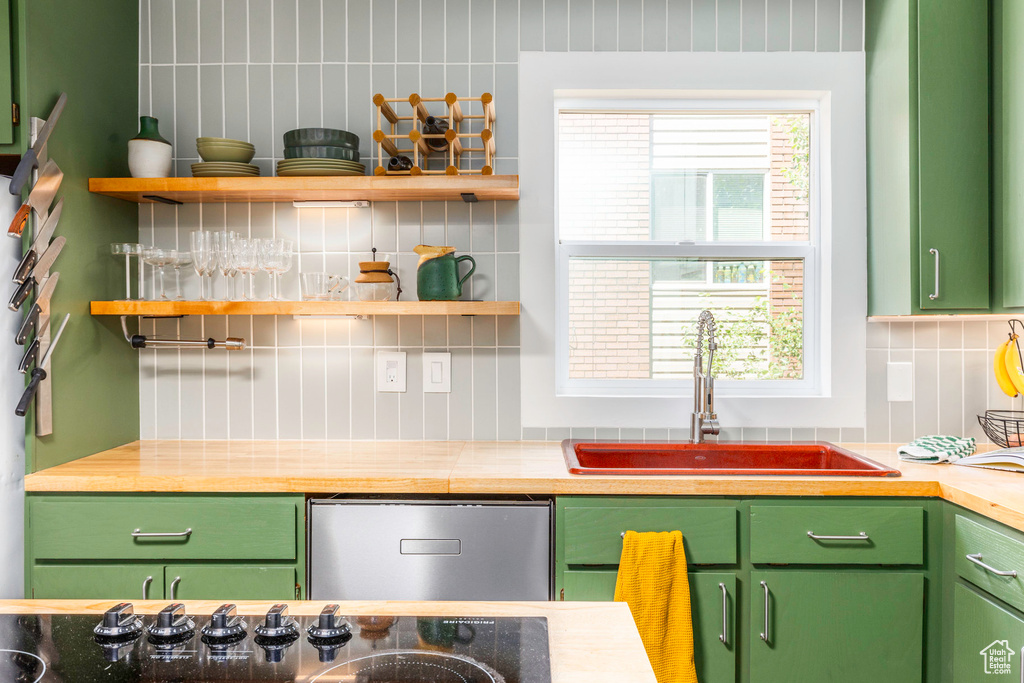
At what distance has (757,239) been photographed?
2367 mm

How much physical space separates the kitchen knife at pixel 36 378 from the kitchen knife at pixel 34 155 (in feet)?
1.35

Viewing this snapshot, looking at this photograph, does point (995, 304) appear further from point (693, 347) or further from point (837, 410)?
point (693, 347)

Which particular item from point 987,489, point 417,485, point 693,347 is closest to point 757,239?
point 693,347

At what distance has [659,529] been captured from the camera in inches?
68.3

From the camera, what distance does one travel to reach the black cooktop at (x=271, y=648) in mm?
688

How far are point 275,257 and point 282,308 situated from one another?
0.22 metres

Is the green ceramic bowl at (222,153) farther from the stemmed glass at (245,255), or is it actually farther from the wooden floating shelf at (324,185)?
the stemmed glass at (245,255)

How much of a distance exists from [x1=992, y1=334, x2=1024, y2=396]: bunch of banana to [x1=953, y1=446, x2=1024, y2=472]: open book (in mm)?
271

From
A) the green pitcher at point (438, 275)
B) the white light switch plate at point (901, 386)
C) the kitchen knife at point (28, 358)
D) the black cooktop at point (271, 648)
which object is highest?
the green pitcher at point (438, 275)

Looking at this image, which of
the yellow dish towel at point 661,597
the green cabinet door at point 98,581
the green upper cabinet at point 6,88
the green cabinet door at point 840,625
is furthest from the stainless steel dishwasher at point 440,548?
the green upper cabinet at point 6,88

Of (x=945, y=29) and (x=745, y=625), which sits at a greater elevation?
(x=945, y=29)

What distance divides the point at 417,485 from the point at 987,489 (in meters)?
1.39

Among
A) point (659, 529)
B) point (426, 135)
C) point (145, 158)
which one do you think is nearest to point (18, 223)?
point (145, 158)

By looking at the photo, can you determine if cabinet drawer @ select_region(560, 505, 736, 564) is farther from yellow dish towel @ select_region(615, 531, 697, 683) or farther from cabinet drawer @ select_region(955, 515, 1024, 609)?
cabinet drawer @ select_region(955, 515, 1024, 609)
